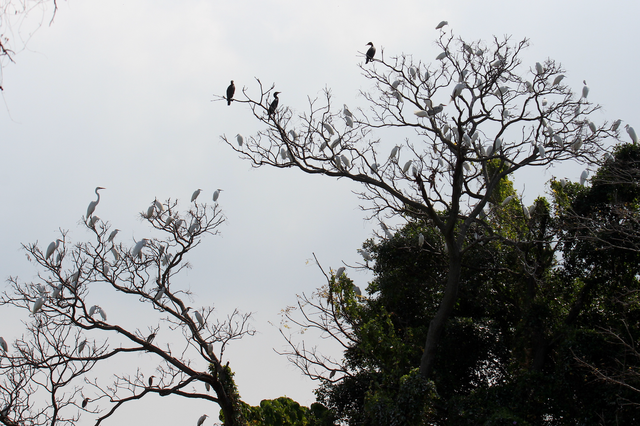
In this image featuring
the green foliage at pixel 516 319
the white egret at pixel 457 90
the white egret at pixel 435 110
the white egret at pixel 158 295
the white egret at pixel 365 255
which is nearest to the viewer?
the green foliage at pixel 516 319

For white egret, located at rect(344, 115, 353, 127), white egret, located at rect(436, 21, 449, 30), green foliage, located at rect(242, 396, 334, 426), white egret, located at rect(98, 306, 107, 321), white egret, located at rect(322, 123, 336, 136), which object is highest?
white egret, located at rect(436, 21, 449, 30)

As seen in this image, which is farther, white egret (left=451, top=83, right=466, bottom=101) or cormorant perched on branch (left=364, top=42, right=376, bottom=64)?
cormorant perched on branch (left=364, top=42, right=376, bottom=64)

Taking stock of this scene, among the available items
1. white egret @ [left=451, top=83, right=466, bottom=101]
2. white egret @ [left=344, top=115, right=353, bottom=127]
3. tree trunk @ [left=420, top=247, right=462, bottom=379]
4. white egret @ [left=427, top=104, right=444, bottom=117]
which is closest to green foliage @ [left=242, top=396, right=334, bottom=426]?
tree trunk @ [left=420, top=247, right=462, bottom=379]

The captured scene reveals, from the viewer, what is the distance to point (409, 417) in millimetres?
8773

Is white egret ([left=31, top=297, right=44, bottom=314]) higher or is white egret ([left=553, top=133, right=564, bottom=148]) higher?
white egret ([left=553, top=133, right=564, bottom=148])

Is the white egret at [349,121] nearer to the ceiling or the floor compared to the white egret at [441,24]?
nearer to the floor

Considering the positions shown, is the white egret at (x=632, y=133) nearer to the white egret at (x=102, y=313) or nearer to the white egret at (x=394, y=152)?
the white egret at (x=394, y=152)

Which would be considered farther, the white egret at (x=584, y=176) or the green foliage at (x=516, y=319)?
the white egret at (x=584, y=176)

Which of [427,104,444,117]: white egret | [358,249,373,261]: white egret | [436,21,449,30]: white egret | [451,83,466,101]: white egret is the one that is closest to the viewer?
[451,83,466,101]: white egret

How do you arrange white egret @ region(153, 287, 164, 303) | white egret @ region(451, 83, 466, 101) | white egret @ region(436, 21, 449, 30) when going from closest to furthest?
1. white egret @ region(451, 83, 466, 101)
2. white egret @ region(436, 21, 449, 30)
3. white egret @ region(153, 287, 164, 303)

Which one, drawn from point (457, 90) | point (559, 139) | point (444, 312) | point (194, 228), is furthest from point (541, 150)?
point (194, 228)

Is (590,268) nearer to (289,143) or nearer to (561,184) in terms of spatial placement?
(561,184)

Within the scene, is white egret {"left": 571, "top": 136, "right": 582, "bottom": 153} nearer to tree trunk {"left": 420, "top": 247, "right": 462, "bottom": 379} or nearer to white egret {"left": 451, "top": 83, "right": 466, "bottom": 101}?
white egret {"left": 451, "top": 83, "right": 466, "bottom": 101}

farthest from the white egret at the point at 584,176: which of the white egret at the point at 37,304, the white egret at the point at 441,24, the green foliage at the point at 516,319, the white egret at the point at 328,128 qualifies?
the white egret at the point at 37,304
